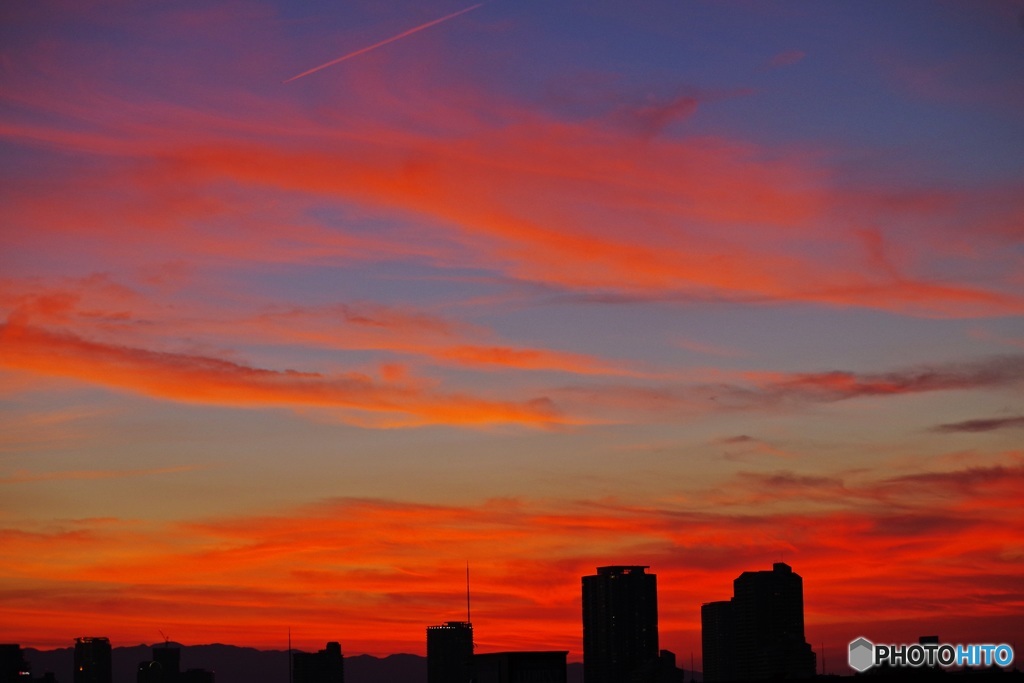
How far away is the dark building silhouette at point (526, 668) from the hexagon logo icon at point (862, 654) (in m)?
37.9

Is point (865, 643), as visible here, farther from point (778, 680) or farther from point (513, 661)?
point (513, 661)

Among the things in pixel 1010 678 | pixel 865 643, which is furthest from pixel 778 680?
pixel 1010 678

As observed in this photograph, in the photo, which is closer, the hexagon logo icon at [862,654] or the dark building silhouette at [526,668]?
the hexagon logo icon at [862,654]

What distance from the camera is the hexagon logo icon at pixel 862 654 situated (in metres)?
126

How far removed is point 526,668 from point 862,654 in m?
41.7

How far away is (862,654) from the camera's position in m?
127

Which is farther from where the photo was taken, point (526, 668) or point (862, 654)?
point (526, 668)

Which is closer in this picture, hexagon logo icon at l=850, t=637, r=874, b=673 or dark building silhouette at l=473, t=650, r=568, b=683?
hexagon logo icon at l=850, t=637, r=874, b=673

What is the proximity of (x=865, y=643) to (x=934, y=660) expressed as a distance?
8486 millimetres

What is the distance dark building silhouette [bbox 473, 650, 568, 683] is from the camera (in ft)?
505

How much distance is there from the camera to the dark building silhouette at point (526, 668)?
153875 millimetres

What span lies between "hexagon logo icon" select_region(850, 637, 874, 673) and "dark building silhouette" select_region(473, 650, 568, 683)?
37.9 metres

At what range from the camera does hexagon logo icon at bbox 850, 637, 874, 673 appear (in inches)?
4961

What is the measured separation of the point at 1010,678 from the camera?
123 meters
